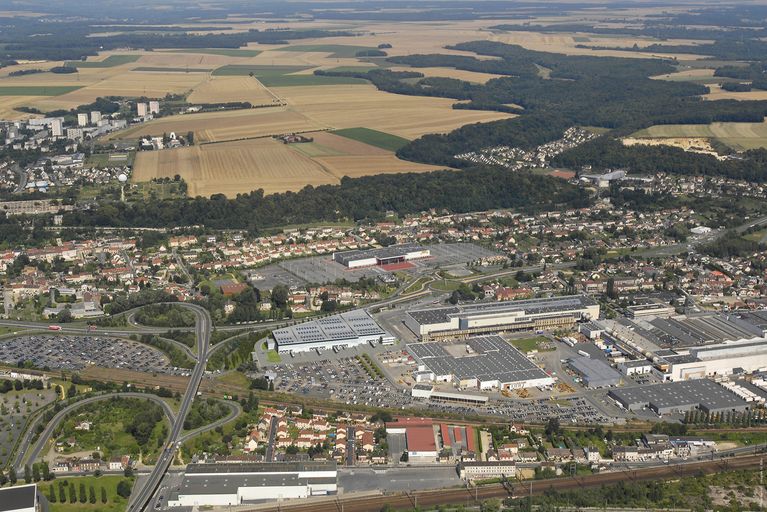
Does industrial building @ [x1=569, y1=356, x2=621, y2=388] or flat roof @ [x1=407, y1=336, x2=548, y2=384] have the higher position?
flat roof @ [x1=407, y1=336, x2=548, y2=384]

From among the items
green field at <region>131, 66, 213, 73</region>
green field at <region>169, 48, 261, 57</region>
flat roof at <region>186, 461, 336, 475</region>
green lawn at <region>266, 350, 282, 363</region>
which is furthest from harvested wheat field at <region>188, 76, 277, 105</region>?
flat roof at <region>186, 461, 336, 475</region>

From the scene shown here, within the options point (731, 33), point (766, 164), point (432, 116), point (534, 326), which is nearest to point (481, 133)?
point (432, 116)

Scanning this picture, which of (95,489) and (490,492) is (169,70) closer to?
(95,489)

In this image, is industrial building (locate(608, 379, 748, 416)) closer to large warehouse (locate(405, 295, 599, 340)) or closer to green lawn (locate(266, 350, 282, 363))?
large warehouse (locate(405, 295, 599, 340))

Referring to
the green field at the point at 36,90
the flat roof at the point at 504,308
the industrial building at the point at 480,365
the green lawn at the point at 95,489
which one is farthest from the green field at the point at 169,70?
the green lawn at the point at 95,489

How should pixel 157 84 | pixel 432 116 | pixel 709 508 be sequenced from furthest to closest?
1. pixel 157 84
2. pixel 432 116
3. pixel 709 508

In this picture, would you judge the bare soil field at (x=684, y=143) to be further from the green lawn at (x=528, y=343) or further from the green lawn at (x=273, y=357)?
the green lawn at (x=273, y=357)

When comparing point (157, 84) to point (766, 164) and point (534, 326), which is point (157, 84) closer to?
point (766, 164)
